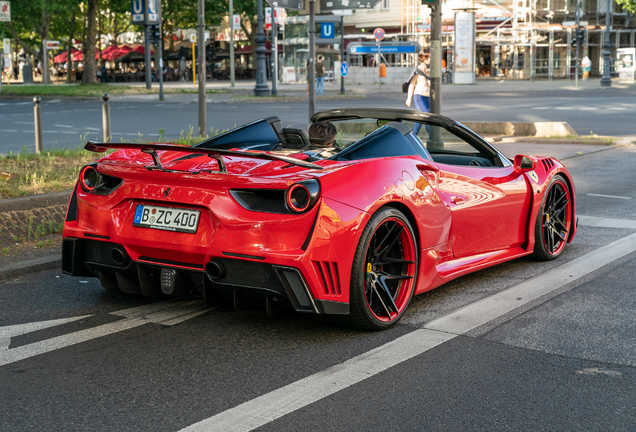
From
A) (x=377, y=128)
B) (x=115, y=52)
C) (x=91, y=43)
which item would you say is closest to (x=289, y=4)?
(x=377, y=128)

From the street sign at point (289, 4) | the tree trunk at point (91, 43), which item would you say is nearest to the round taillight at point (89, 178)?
the street sign at point (289, 4)

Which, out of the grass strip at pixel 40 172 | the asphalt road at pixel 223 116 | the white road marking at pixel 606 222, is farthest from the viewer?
the asphalt road at pixel 223 116

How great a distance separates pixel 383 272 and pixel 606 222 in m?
4.31

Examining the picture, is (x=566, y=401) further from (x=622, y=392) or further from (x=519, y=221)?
(x=519, y=221)

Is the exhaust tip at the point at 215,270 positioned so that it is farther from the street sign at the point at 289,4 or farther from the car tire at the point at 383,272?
the street sign at the point at 289,4

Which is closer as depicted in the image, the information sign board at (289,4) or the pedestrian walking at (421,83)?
the information sign board at (289,4)

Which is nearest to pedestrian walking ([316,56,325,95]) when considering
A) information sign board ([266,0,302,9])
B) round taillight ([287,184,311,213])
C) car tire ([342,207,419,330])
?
information sign board ([266,0,302,9])

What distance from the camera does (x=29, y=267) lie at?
593 cm

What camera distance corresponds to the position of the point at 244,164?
14.4ft

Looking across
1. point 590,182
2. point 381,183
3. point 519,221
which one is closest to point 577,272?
point 519,221

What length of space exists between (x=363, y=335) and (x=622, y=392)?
1.41 meters

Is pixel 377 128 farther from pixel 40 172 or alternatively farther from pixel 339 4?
pixel 339 4

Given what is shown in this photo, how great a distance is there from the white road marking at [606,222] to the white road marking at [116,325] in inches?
178

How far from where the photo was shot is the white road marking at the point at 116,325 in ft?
13.5
